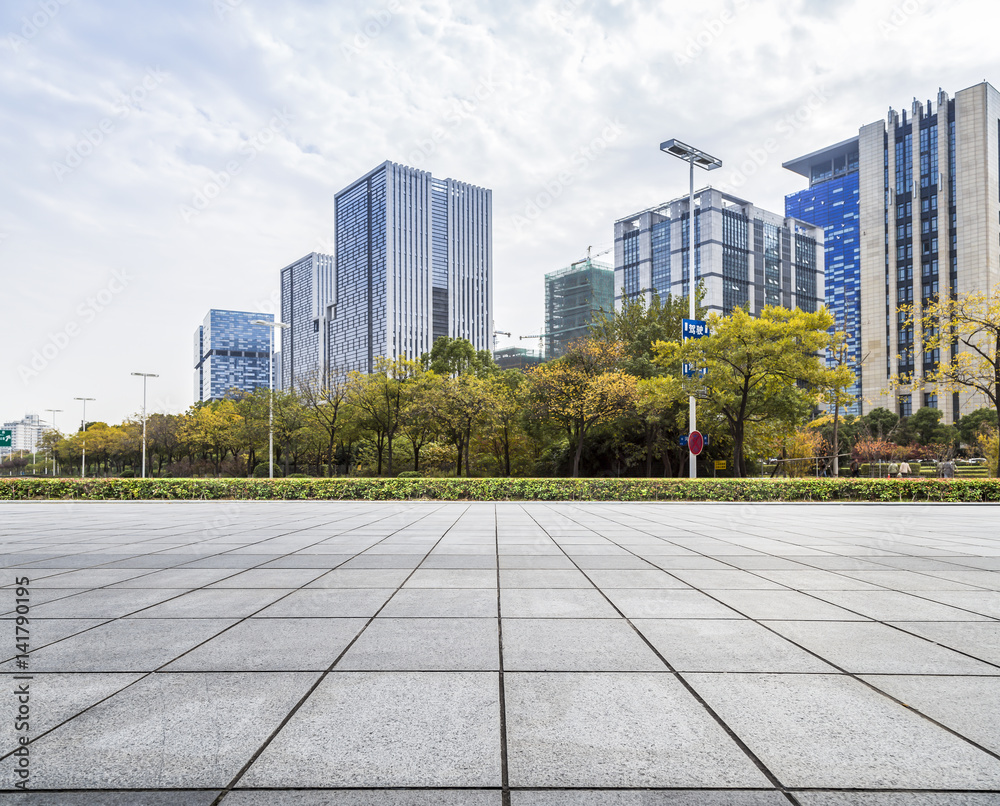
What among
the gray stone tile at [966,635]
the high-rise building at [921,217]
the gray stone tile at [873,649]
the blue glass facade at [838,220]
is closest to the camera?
the gray stone tile at [873,649]

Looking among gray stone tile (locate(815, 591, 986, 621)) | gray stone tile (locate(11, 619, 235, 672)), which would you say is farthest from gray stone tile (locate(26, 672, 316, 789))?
gray stone tile (locate(815, 591, 986, 621))

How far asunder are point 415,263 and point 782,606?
126155 mm

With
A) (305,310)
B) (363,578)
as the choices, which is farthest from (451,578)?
(305,310)

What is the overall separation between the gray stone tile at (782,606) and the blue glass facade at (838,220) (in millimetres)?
166610

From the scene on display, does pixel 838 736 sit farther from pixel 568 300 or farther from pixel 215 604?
pixel 568 300

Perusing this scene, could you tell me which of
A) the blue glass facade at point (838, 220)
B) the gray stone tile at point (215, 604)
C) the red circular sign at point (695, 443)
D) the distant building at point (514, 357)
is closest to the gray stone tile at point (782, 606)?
the gray stone tile at point (215, 604)

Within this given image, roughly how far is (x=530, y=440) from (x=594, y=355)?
9.81 meters

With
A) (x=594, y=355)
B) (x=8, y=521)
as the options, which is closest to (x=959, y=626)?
(x=8, y=521)

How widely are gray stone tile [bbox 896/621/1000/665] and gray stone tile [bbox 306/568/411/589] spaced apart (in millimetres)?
4593

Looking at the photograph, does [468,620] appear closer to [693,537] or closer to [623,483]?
[693,537]

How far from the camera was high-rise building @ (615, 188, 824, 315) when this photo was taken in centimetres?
12125

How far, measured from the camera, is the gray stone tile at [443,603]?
16.9 feet

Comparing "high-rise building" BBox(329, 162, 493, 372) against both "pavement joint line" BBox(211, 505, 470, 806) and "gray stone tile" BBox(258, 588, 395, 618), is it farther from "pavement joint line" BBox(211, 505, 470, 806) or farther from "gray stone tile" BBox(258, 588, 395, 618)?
"pavement joint line" BBox(211, 505, 470, 806)

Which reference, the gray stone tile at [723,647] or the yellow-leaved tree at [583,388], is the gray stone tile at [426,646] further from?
the yellow-leaved tree at [583,388]
